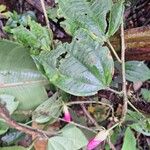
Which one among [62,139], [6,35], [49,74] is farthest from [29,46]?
[6,35]

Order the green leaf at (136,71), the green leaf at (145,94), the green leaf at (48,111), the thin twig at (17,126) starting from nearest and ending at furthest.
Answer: the thin twig at (17,126) < the green leaf at (48,111) < the green leaf at (136,71) < the green leaf at (145,94)

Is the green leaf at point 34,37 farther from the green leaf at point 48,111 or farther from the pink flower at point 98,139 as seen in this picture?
the pink flower at point 98,139

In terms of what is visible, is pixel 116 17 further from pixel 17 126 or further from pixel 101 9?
pixel 17 126

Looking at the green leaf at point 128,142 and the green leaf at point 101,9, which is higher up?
the green leaf at point 101,9

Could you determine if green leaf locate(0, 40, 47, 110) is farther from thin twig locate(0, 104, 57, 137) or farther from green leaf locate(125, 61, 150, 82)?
green leaf locate(125, 61, 150, 82)

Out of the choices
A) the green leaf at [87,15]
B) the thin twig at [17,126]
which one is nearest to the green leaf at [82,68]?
the green leaf at [87,15]

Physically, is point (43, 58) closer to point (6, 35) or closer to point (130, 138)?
point (130, 138)
